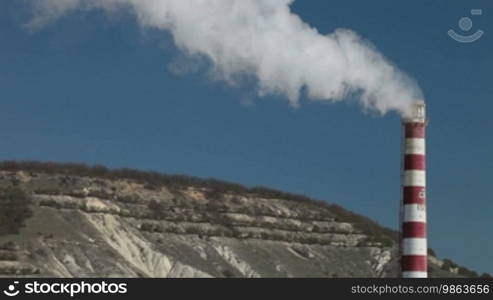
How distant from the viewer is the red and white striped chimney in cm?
6094

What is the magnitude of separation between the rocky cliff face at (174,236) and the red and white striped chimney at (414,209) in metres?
39.3

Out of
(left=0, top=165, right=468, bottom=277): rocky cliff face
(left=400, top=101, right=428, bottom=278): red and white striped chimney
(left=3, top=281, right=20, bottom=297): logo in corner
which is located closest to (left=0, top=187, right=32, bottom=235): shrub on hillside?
(left=0, top=165, right=468, bottom=277): rocky cliff face

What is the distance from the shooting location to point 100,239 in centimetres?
10631

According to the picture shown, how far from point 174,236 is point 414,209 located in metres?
56.6

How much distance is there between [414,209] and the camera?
2404 inches

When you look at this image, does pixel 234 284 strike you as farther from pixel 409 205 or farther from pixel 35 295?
pixel 409 205

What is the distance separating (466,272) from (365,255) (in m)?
12.7

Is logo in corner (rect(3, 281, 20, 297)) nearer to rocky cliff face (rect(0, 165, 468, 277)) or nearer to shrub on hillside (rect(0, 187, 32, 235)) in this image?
rocky cliff face (rect(0, 165, 468, 277))

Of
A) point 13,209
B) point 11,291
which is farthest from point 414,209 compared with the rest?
point 13,209

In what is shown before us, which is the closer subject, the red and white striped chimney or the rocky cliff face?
the red and white striped chimney

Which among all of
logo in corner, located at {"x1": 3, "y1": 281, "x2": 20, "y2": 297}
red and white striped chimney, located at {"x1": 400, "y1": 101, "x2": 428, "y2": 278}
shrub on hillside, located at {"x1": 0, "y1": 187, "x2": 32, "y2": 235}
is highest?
shrub on hillside, located at {"x1": 0, "y1": 187, "x2": 32, "y2": 235}

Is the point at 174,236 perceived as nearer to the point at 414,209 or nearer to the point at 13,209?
the point at 13,209

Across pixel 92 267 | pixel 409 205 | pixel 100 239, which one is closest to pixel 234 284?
pixel 409 205

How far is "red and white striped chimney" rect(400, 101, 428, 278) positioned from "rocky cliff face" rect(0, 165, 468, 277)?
129 feet
